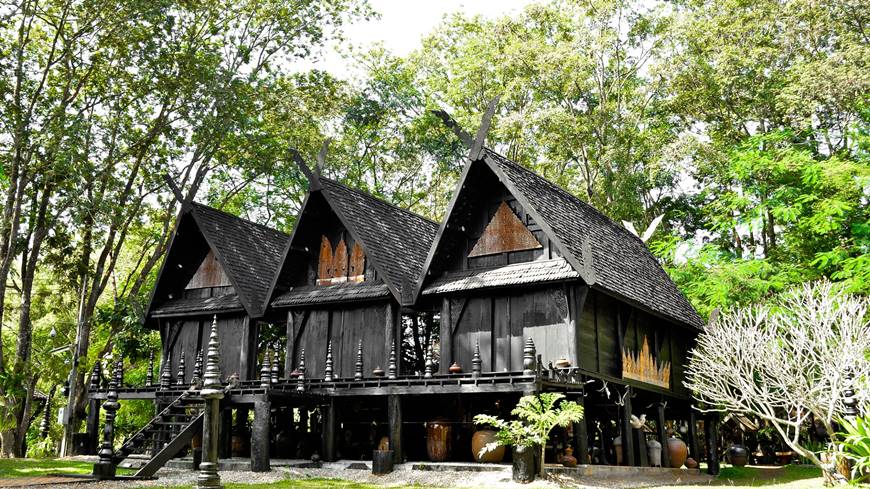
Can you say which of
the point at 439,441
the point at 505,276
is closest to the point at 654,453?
the point at 439,441

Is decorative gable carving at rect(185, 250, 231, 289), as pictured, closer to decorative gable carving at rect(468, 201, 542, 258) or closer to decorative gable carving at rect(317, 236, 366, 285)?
decorative gable carving at rect(317, 236, 366, 285)

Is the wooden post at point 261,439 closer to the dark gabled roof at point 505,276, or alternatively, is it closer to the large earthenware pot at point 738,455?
the dark gabled roof at point 505,276

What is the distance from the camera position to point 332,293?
21.4m

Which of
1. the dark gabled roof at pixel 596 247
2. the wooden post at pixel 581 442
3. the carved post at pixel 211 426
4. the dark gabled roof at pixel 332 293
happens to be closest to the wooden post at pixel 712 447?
the dark gabled roof at pixel 596 247

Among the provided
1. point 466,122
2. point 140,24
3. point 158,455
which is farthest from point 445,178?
point 158,455

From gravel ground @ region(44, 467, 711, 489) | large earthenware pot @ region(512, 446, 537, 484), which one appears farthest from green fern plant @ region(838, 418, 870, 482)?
large earthenware pot @ region(512, 446, 537, 484)

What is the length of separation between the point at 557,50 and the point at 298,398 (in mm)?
21834

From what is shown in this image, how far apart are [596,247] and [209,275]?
1193cm

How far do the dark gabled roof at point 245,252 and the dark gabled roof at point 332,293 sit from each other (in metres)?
0.65

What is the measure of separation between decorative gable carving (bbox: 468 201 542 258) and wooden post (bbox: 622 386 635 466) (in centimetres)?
422

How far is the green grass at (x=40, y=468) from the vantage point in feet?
56.1

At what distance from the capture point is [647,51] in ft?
121

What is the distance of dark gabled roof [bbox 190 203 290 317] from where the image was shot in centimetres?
2275

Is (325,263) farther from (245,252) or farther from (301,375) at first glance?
(245,252)
